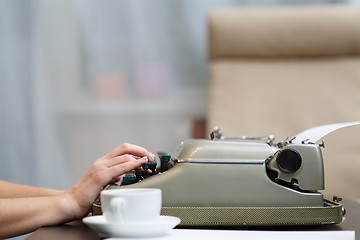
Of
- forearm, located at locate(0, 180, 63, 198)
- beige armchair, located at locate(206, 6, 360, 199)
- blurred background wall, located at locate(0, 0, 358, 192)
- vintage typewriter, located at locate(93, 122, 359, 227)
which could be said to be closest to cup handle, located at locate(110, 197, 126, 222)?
vintage typewriter, located at locate(93, 122, 359, 227)

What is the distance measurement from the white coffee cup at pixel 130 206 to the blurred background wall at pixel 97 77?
64.5 inches

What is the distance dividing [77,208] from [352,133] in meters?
1.39

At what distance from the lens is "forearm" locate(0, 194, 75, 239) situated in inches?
30.9

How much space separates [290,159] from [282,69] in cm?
137

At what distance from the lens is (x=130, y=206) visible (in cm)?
61

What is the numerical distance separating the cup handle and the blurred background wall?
64.9 inches

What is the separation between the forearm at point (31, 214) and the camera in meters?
0.78

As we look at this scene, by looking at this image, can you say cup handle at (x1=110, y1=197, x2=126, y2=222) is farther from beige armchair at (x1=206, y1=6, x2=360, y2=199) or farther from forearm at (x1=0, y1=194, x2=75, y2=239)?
beige armchair at (x1=206, y1=6, x2=360, y2=199)

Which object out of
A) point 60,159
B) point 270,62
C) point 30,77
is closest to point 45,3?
point 30,77

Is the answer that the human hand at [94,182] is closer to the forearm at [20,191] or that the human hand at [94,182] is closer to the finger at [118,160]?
the finger at [118,160]

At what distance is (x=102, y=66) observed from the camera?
2266 mm

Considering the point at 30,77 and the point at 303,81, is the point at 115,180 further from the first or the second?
the point at 30,77

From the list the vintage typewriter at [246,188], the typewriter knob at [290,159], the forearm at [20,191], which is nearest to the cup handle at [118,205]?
the vintage typewriter at [246,188]

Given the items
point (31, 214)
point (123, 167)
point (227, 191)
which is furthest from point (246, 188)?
point (31, 214)
